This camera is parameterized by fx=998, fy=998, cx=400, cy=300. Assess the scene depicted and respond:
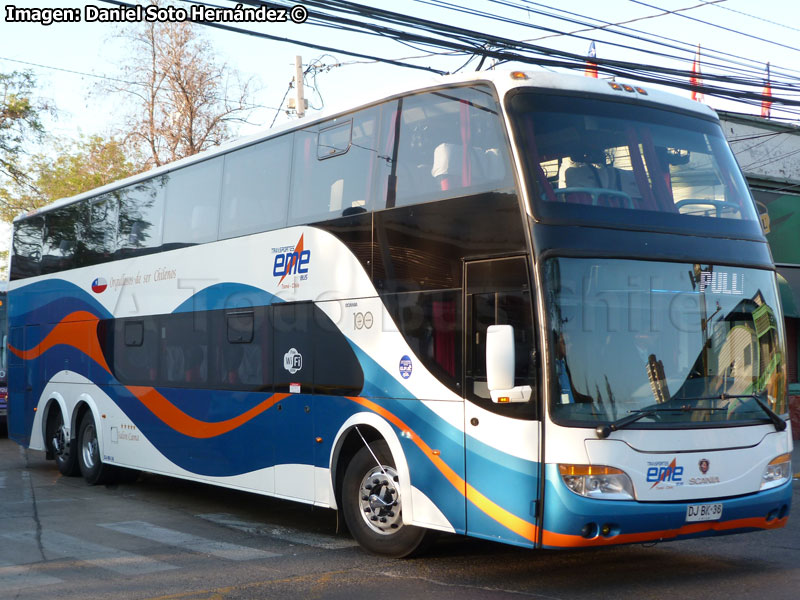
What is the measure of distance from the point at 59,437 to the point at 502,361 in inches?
410

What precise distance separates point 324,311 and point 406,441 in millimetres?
1764

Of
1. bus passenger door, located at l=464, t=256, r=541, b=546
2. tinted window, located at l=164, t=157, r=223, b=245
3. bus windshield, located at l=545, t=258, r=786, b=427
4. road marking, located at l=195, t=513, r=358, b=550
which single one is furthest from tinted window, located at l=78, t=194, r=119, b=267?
bus windshield, located at l=545, t=258, r=786, b=427

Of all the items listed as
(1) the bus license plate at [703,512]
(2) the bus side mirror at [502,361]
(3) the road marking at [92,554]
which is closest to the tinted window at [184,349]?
(3) the road marking at [92,554]

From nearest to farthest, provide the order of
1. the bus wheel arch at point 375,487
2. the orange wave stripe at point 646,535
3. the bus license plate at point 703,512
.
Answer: the orange wave stripe at point 646,535 < the bus license plate at point 703,512 < the bus wheel arch at point 375,487

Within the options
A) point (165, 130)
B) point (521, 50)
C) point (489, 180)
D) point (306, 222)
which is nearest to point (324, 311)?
point (306, 222)

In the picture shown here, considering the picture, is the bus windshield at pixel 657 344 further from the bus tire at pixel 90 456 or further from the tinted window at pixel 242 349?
the bus tire at pixel 90 456

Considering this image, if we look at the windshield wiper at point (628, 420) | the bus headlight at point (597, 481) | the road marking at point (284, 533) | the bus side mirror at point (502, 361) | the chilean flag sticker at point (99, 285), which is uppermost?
the chilean flag sticker at point (99, 285)

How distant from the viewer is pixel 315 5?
39.9 ft

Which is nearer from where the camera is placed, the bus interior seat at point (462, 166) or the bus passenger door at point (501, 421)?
the bus passenger door at point (501, 421)

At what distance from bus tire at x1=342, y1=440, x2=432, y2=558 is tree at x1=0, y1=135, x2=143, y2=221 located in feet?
81.6

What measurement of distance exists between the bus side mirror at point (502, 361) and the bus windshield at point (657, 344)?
0.29 metres

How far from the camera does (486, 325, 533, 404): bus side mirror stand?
23.5 feet

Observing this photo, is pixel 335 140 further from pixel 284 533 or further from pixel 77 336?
pixel 77 336

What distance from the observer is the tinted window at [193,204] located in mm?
11641
